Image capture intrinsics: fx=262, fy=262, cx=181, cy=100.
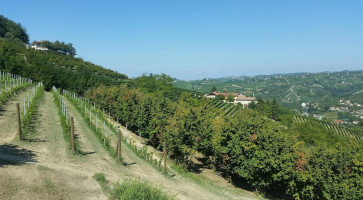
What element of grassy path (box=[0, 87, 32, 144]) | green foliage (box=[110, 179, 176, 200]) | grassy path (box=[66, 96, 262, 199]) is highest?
grassy path (box=[0, 87, 32, 144])

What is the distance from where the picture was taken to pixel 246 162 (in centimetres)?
1616

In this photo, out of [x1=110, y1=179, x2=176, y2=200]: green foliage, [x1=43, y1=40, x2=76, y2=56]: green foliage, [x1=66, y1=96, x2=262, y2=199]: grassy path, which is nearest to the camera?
[x1=110, y1=179, x2=176, y2=200]: green foliage

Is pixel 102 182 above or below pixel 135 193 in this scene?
below

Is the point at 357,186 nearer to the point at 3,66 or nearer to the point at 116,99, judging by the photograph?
the point at 116,99

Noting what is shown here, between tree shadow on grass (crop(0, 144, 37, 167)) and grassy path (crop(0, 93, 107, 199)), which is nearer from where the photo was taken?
grassy path (crop(0, 93, 107, 199))

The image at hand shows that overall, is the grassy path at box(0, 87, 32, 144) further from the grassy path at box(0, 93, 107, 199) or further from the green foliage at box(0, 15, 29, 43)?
the green foliage at box(0, 15, 29, 43)

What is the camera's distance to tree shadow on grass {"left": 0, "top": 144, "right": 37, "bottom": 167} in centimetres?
933

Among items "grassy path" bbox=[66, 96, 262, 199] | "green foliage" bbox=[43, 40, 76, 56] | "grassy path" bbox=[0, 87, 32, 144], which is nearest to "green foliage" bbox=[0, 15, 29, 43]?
"green foliage" bbox=[43, 40, 76, 56]

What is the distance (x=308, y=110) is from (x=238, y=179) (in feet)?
593

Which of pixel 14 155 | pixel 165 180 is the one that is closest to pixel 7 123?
pixel 14 155

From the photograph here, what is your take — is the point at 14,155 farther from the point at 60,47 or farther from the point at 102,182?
the point at 60,47

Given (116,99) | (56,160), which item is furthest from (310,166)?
(116,99)

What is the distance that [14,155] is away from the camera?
10.5 meters

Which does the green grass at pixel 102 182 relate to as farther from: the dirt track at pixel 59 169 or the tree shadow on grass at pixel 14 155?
the tree shadow on grass at pixel 14 155
